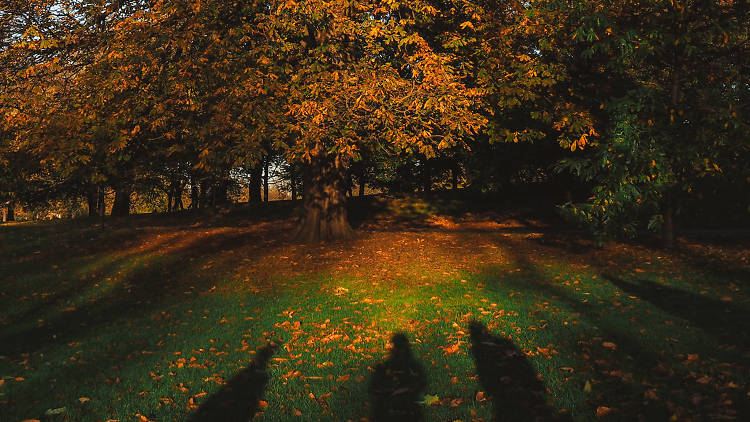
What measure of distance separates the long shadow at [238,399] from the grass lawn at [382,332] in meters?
0.03

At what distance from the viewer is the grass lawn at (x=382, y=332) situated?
6.09m

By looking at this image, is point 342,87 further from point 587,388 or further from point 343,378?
point 587,388

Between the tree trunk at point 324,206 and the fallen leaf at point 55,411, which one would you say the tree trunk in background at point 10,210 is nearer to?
the tree trunk at point 324,206

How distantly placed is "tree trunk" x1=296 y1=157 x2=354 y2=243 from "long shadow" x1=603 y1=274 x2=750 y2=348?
350 inches

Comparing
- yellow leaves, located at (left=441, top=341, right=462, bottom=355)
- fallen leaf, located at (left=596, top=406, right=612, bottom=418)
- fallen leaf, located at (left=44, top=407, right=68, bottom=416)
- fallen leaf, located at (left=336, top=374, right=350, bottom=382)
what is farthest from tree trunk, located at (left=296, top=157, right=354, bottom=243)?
fallen leaf, located at (left=596, top=406, right=612, bottom=418)

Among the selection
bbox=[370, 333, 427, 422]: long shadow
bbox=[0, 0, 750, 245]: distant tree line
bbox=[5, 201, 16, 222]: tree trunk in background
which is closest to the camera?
Result: bbox=[370, 333, 427, 422]: long shadow

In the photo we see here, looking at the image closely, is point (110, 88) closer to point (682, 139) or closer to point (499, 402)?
point (499, 402)

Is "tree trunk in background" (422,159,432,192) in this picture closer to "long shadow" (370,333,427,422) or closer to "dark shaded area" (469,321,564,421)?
"dark shaded area" (469,321,564,421)

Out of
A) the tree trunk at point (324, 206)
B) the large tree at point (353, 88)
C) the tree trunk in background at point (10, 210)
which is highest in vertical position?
the large tree at point (353, 88)

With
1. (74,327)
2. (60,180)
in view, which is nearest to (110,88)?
(74,327)

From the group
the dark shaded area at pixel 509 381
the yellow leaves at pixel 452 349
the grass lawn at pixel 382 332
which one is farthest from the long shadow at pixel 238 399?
the dark shaded area at pixel 509 381

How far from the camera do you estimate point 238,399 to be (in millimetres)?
6367

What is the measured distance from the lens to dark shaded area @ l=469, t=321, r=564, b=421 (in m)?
5.60

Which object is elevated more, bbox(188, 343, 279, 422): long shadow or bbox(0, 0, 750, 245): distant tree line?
bbox(0, 0, 750, 245): distant tree line
